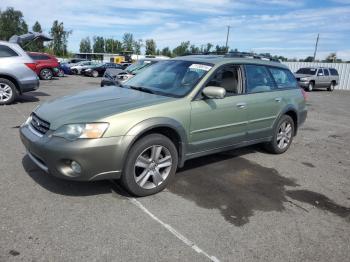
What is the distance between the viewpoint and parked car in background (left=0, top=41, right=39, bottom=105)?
9.25 metres

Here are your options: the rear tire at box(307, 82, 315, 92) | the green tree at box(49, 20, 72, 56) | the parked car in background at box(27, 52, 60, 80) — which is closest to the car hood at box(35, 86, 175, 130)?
the parked car in background at box(27, 52, 60, 80)

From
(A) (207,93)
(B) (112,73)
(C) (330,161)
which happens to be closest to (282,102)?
(C) (330,161)

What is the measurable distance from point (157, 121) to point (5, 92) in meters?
7.42

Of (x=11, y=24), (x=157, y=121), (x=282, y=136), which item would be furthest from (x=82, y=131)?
(x=11, y=24)

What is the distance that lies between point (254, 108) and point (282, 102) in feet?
2.98

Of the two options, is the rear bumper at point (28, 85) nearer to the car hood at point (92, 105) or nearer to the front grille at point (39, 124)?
the car hood at point (92, 105)

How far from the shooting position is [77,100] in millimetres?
4219

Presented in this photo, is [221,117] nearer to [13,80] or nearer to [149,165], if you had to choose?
[149,165]

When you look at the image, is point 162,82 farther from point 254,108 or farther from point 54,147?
point 54,147

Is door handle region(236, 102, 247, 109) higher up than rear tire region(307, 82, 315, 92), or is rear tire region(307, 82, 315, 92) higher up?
door handle region(236, 102, 247, 109)

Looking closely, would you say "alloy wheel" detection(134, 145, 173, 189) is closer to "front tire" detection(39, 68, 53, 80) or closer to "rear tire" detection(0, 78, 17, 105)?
"rear tire" detection(0, 78, 17, 105)

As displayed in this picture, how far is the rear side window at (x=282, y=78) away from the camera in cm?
586

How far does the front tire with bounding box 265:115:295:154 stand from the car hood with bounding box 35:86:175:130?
8.42 ft

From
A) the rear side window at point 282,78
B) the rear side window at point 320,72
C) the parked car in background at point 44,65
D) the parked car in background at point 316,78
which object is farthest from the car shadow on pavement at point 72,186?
the rear side window at point 320,72
